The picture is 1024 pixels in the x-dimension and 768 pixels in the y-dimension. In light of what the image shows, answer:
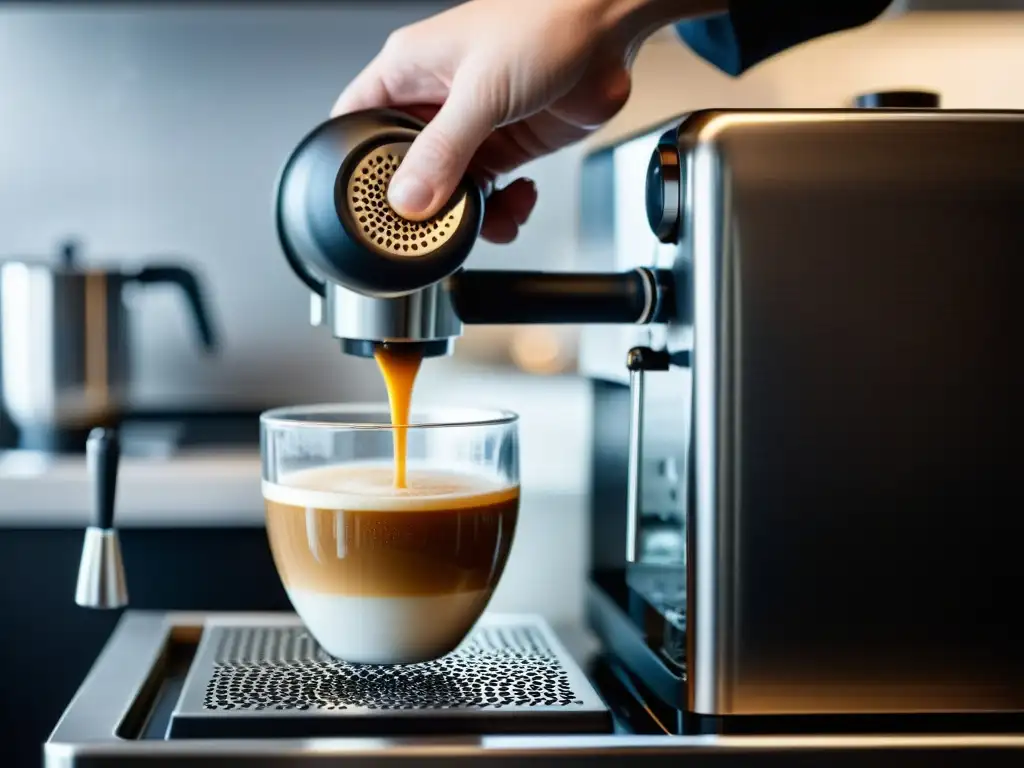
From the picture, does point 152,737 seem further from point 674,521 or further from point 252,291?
point 252,291

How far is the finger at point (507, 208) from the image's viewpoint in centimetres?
75

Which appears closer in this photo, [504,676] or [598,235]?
[504,676]

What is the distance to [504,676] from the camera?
0.63 meters

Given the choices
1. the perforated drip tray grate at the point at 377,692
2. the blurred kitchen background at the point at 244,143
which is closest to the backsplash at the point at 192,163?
the blurred kitchen background at the point at 244,143

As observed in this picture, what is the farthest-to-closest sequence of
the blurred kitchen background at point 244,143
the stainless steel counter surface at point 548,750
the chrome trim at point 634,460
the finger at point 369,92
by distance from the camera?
the blurred kitchen background at point 244,143 → the finger at point 369,92 → the chrome trim at point 634,460 → the stainless steel counter surface at point 548,750

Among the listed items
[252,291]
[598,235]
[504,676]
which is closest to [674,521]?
[504,676]

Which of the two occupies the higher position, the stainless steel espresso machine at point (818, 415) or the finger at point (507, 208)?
the finger at point (507, 208)

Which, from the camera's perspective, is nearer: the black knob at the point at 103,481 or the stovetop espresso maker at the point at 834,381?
the stovetop espresso maker at the point at 834,381

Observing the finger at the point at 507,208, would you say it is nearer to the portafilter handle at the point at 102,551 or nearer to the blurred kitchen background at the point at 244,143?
the portafilter handle at the point at 102,551

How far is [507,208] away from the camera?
75 cm

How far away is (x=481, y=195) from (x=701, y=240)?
11 centimetres

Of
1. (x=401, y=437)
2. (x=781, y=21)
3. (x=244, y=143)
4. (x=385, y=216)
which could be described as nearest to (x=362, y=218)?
(x=385, y=216)

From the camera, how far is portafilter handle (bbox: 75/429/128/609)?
69 cm

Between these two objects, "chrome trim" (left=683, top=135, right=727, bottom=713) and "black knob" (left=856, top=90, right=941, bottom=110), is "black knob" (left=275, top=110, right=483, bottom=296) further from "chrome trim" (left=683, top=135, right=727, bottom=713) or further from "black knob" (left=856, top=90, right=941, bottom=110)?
"black knob" (left=856, top=90, right=941, bottom=110)
